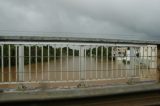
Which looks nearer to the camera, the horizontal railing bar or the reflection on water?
the horizontal railing bar

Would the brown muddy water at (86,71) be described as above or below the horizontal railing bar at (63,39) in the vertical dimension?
below

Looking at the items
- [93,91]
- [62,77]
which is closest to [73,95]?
[93,91]

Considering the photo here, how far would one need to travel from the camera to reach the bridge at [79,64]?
3775mm

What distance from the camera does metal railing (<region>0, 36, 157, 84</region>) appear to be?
3.80 metres

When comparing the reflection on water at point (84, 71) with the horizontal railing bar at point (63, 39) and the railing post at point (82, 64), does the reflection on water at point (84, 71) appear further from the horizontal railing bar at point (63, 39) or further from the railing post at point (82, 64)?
the horizontal railing bar at point (63, 39)

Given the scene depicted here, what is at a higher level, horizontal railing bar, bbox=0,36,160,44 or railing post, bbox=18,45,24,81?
horizontal railing bar, bbox=0,36,160,44

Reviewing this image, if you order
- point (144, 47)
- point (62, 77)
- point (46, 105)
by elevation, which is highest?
point (144, 47)

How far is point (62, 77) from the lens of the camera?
164 inches

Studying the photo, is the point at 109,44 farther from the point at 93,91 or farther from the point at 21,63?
the point at 21,63

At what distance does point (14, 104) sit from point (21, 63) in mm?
709

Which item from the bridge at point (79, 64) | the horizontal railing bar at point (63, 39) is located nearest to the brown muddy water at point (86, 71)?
the bridge at point (79, 64)

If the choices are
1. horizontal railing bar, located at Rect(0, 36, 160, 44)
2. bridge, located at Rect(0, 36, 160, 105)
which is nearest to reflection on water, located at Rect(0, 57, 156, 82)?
bridge, located at Rect(0, 36, 160, 105)

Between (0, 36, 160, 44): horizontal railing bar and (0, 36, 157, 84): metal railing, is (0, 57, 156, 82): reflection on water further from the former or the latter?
(0, 36, 160, 44): horizontal railing bar

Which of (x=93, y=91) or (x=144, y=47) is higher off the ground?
(x=144, y=47)
